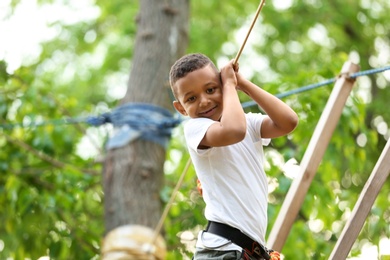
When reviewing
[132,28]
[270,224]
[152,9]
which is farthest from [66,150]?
[132,28]

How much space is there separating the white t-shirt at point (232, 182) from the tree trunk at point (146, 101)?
2234mm

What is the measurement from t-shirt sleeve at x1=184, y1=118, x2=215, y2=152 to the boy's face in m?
0.04

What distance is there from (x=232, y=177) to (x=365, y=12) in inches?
276

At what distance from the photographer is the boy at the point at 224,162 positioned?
2.02 m

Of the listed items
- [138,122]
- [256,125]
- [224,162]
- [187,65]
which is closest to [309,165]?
[256,125]

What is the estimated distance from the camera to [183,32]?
4895mm

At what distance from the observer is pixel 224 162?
2066mm

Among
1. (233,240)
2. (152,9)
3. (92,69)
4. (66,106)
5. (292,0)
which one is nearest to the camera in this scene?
(233,240)

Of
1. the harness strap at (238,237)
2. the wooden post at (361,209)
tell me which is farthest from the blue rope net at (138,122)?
the harness strap at (238,237)

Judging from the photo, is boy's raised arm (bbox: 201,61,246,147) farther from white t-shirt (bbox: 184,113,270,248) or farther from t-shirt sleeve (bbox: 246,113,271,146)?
t-shirt sleeve (bbox: 246,113,271,146)

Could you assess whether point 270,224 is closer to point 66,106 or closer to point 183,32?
point 183,32

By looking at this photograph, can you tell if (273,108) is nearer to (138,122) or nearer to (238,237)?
(238,237)

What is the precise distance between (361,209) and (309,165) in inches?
19.5

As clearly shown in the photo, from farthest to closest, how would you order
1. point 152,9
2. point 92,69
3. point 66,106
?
point 92,69 → point 66,106 → point 152,9
